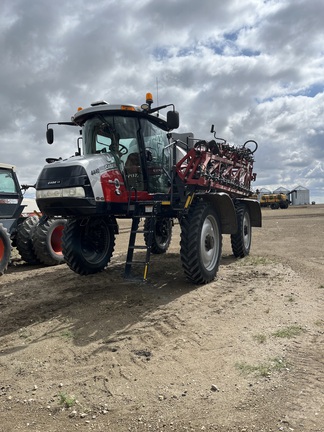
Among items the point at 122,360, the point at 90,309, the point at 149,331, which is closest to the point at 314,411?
the point at 122,360

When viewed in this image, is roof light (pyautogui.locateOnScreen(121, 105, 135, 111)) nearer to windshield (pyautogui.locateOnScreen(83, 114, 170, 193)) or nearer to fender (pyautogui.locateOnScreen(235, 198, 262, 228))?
windshield (pyautogui.locateOnScreen(83, 114, 170, 193))

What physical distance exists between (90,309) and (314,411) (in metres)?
3.32

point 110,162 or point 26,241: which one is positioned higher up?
point 110,162

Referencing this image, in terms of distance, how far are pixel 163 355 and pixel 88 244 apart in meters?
3.95

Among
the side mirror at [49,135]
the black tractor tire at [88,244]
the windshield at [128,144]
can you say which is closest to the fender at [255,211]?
the windshield at [128,144]

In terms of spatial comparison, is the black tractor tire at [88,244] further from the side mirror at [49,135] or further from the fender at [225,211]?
the fender at [225,211]

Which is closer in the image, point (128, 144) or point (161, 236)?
point (128, 144)

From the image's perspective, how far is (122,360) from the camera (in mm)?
3879

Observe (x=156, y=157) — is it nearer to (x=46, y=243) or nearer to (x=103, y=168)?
(x=103, y=168)

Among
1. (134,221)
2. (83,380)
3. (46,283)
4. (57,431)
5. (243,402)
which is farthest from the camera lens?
(46,283)

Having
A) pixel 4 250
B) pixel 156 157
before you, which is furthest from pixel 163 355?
pixel 4 250

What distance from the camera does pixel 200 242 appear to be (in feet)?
21.0

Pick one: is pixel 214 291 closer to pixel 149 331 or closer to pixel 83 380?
pixel 149 331

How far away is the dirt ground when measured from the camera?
2.96 meters
